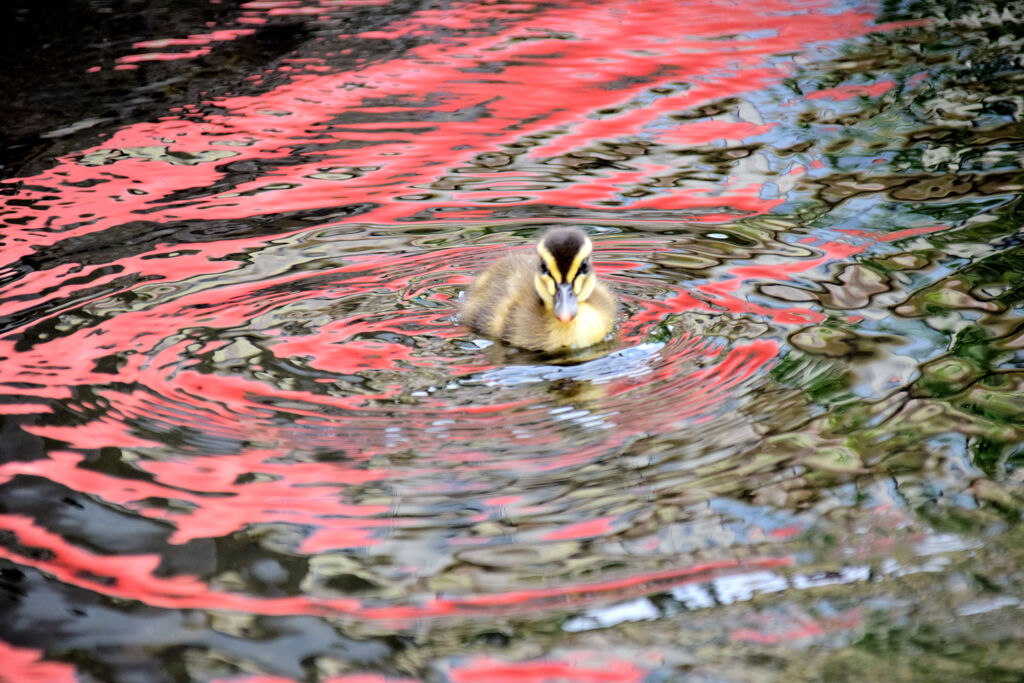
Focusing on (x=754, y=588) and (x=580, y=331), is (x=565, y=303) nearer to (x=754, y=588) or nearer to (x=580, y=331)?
(x=580, y=331)

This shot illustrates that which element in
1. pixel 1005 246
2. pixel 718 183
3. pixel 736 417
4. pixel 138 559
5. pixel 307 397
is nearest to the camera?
pixel 138 559

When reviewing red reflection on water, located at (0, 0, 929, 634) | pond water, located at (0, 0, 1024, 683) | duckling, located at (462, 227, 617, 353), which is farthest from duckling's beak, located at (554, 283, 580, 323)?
red reflection on water, located at (0, 0, 929, 634)

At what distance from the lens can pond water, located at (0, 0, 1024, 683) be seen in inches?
115

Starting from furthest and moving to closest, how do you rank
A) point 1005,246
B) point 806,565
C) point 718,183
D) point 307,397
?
1. point 718,183
2. point 1005,246
3. point 307,397
4. point 806,565

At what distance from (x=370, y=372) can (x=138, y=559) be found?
1.24 meters

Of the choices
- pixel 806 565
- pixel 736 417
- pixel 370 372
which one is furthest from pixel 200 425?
pixel 806 565

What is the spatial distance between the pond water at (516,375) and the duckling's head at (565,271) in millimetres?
213

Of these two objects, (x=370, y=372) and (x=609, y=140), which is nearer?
(x=370, y=372)

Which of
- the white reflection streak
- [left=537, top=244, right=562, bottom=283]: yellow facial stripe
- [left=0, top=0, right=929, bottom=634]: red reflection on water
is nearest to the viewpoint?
the white reflection streak

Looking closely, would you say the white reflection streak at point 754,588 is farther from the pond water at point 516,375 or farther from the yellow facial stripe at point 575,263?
the yellow facial stripe at point 575,263

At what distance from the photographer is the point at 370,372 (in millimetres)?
4281

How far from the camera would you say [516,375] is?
442 centimetres

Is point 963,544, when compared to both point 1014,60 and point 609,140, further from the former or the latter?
point 1014,60

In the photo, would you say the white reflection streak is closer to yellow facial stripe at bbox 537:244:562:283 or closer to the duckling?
the duckling
